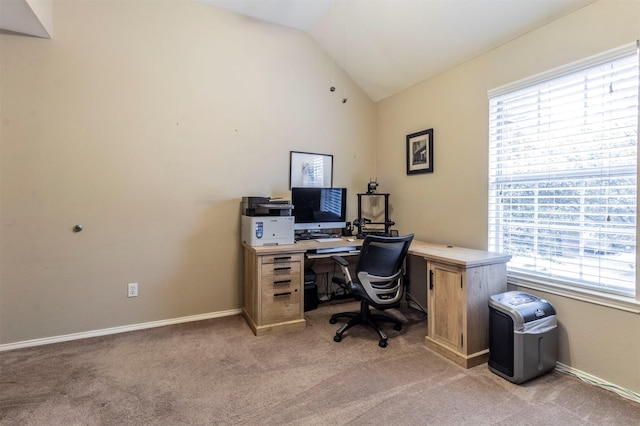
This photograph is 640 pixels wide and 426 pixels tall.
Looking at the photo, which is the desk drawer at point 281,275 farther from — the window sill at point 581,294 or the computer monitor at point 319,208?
the window sill at point 581,294

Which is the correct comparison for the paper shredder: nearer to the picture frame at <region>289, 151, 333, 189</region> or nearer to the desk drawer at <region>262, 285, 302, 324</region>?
the desk drawer at <region>262, 285, 302, 324</region>

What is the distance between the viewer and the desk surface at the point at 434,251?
89.0 inches

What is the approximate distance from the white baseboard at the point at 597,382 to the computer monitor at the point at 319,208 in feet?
7.28

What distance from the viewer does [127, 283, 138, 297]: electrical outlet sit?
9.19 ft

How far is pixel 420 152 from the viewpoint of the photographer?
3344 mm

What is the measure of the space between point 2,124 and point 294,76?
8.39 ft

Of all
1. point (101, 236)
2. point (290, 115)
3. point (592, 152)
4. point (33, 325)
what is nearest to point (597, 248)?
point (592, 152)

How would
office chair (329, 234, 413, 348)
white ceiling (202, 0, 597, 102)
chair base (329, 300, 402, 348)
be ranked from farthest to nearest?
chair base (329, 300, 402, 348), office chair (329, 234, 413, 348), white ceiling (202, 0, 597, 102)

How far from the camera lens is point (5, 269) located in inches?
95.3

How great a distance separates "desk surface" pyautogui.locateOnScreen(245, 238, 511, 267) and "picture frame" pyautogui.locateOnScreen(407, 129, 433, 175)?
79cm

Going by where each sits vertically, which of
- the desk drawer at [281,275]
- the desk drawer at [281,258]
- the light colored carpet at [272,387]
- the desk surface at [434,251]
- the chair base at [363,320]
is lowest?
the light colored carpet at [272,387]

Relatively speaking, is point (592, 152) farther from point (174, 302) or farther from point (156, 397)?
point (174, 302)

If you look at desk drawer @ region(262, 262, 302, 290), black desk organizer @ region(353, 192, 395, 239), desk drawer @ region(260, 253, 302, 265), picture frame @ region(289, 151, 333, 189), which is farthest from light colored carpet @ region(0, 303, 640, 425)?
picture frame @ region(289, 151, 333, 189)

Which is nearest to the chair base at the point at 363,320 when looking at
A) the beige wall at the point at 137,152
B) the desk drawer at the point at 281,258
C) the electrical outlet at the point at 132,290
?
the desk drawer at the point at 281,258
